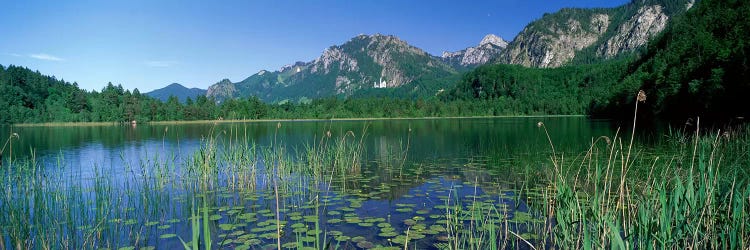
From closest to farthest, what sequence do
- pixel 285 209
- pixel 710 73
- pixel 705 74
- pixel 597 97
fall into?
pixel 285 209 → pixel 710 73 → pixel 705 74 → pixel 597 97

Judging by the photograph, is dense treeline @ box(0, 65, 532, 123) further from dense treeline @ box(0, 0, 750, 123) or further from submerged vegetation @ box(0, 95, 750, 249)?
submerged vegetation @ box(0, 95, 750, 249)

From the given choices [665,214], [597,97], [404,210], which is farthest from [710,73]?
[597,97]

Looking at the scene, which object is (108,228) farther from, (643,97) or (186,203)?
(643,97)

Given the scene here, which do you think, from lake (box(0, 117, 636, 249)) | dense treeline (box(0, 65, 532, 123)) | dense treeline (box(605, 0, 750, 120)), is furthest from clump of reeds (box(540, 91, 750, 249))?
dense treeline (box(0, 65, 532, 123))

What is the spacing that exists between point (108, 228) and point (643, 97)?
986 cm

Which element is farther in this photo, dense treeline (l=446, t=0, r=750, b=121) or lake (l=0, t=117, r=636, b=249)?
dense treeline (l=446, t=0, r=750, b=121)

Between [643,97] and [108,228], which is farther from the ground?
[643,97]

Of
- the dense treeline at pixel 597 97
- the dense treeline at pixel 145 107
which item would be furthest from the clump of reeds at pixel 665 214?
the dense treeline at pixel 145 107

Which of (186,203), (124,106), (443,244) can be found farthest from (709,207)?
(124,106)

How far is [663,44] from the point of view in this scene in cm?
9012

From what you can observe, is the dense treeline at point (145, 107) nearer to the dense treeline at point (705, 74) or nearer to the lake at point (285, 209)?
the dense treeline at point (705, 74)

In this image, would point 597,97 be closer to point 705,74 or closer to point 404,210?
point 705,74

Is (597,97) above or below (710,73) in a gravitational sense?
above

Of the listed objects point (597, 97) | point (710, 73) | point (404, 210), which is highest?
point (597, 97)
